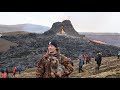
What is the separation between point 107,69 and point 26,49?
254 cm

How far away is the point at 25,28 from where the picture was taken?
17.7 meters

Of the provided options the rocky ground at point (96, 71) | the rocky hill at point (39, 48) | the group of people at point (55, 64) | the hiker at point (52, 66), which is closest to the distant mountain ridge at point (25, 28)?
the rocky hill at point (39, 48)

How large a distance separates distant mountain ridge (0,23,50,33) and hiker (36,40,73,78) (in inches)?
25.9

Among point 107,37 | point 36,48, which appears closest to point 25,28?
point 36,48

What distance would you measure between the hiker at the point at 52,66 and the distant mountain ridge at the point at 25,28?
0.66m

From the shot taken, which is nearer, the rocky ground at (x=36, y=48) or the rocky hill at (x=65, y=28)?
the rocky ground at (x=36, y=48)

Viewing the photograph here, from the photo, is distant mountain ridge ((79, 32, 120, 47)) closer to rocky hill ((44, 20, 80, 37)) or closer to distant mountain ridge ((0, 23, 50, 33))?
rocky hill ((44, 20, 80, 37))

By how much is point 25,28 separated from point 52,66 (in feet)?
4.88

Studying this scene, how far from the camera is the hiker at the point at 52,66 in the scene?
17281 millimetres

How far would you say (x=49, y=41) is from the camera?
17422 millimetres

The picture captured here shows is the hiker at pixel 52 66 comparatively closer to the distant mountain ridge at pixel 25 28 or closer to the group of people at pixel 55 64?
the group of people at pixel 55 64

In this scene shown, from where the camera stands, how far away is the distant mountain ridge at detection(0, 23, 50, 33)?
57.8 ft
